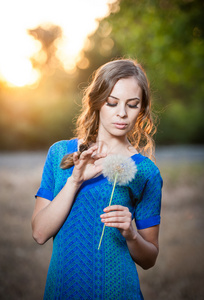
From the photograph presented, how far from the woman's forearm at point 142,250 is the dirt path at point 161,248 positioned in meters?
2.80

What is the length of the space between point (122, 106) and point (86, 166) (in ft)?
1.29

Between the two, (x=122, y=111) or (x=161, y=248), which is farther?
(x=161, y=248)

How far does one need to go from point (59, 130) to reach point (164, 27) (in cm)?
1141

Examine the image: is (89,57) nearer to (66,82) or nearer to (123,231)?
(66,82)

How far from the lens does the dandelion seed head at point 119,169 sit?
1681 millimetres

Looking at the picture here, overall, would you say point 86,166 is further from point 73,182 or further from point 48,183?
point 48,183

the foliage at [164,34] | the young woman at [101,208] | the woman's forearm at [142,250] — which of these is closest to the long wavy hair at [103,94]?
the young woman at [101,208]

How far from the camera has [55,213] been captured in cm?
170

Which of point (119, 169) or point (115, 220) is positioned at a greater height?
point (119, 169)

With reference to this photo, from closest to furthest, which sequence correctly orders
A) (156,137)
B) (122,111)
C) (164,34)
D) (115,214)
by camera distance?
(115,214) < (122,111) < (164,34) < (156,137)

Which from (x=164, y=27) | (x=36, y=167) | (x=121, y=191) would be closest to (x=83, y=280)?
(x=121, y=191)

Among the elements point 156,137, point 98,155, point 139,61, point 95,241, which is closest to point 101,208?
point 95,241

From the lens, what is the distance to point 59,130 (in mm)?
18484

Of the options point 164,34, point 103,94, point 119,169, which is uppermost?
point 164,34
